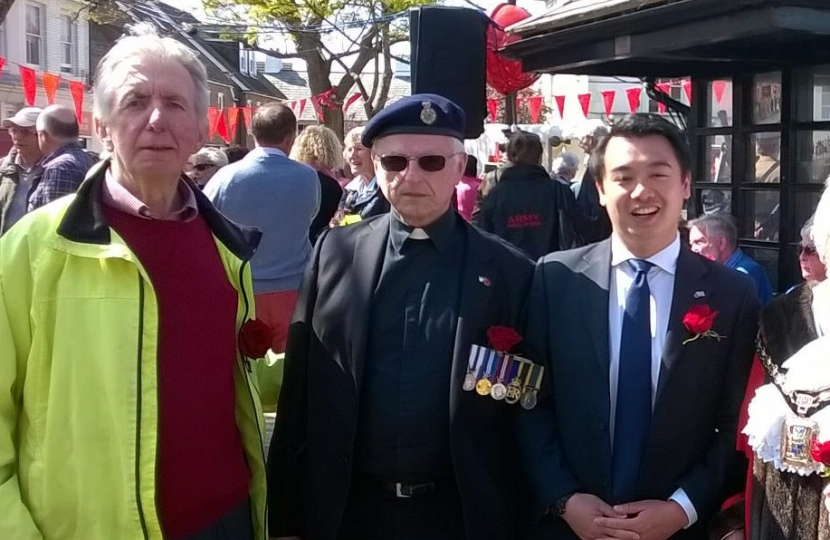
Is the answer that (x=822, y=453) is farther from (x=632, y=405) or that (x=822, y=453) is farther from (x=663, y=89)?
(x=663, y=89)

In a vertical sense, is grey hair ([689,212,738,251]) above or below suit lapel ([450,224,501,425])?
above

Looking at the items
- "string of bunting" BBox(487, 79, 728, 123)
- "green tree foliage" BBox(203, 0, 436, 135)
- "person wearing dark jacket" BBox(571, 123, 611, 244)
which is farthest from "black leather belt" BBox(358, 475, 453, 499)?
"green tree foliage" BBox(203, 0, 436, 135)

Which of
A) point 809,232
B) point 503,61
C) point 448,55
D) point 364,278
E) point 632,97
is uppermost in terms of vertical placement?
point 632,97

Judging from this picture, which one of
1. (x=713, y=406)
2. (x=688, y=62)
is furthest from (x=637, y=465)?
(x=688, y=62)

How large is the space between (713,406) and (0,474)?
5.89 ft

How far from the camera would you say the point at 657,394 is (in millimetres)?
2396

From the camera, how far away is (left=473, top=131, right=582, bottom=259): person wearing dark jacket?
6.80 metres

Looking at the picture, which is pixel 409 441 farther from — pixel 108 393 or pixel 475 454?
pixel 108 393

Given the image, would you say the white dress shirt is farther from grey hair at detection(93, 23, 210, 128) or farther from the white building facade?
the white building facade

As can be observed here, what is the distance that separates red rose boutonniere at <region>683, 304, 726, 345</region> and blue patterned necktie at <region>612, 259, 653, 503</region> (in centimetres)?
12

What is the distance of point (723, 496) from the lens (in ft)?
8.03

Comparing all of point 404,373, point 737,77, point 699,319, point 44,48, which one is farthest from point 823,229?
point 44,48

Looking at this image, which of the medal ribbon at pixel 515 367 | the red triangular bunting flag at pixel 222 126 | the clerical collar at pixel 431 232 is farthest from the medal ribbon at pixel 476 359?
the red triangular bunting flag at pixel 222 126

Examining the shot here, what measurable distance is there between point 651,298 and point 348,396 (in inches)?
35.2
